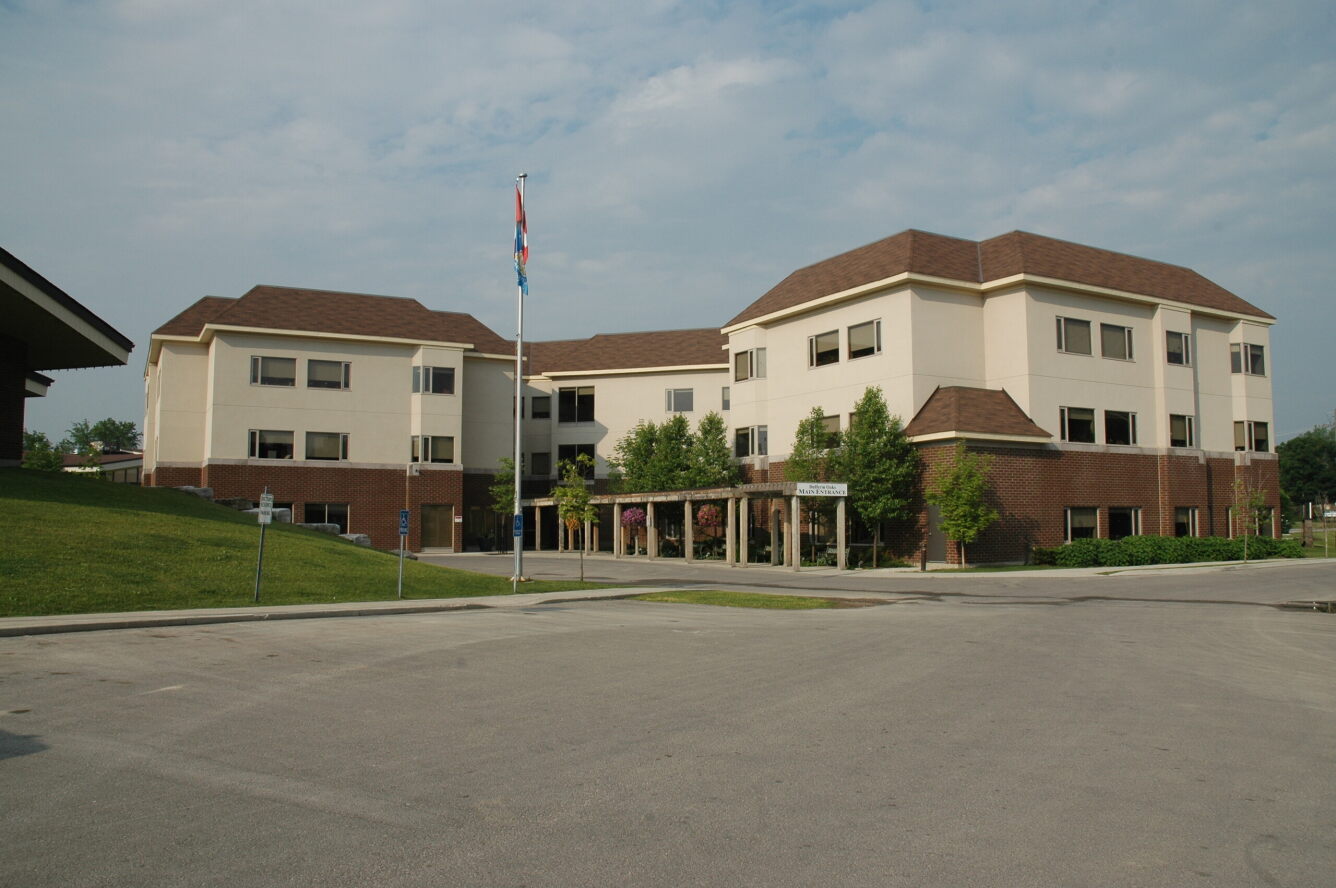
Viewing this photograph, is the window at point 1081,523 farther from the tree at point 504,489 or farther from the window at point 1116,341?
the tree at point 504,489

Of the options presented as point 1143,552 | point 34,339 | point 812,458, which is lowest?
point 1143,552

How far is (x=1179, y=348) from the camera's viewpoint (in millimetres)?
43312

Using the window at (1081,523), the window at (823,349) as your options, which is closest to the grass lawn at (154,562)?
the window at (823,349)

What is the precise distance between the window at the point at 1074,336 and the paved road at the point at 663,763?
2649cm

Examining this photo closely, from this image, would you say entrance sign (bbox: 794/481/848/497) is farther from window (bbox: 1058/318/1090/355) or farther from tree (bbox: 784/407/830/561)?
window (bbox: 1058/318/1090/355)

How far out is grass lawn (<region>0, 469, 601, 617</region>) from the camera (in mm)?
18281

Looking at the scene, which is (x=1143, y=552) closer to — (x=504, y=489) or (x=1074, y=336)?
(x=1074, y=336)

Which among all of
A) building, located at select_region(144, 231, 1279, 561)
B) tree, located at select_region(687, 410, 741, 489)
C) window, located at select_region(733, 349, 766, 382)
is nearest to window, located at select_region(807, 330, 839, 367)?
building, located at select_region(144, 231, 1279, 561)

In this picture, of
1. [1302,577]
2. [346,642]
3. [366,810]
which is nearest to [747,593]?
[346,642]

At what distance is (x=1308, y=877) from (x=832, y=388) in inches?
1486

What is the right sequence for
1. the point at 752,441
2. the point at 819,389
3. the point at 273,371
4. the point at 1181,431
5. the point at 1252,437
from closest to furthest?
the point at 1181,431
the point at 819,389
the point at 1252,437
the point at 752,441
the point at 273,371

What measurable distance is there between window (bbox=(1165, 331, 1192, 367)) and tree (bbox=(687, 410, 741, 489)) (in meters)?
19.5

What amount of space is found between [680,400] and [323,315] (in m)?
20.0

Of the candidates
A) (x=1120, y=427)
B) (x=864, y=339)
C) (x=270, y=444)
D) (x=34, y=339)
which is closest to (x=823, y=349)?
(x=864, y=339)
